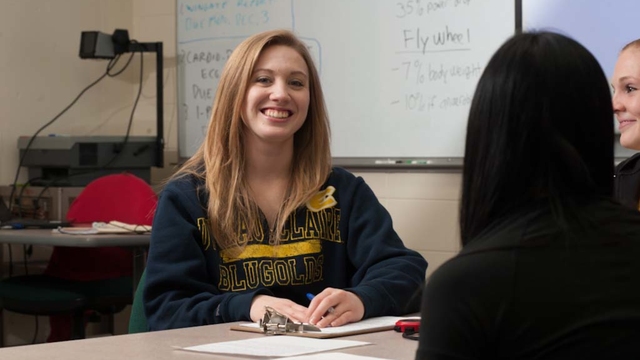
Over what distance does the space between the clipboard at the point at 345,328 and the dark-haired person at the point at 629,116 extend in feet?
2.56

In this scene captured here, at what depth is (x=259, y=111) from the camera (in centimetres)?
218

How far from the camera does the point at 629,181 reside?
2252 millimetres

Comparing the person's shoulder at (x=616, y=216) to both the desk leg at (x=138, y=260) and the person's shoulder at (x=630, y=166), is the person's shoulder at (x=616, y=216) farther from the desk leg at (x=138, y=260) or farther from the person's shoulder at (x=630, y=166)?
the desk leg at (x=138, y=260)

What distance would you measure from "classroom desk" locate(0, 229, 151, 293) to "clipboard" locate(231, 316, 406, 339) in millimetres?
1541

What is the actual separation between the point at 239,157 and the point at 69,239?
125 centimetres

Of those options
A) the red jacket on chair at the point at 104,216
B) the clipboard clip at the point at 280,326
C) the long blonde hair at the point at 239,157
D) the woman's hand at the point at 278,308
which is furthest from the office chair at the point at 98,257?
the clipboard clip at the point at 280,326

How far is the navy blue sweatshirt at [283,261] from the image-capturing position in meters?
1.88

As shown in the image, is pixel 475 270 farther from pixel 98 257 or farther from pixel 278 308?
pixel 98 257

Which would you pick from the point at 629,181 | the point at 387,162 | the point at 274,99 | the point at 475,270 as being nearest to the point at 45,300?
the point at 387,162

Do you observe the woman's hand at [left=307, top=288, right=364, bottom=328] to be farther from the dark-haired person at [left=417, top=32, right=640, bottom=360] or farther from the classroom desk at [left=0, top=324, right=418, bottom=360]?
the dark-haired person at [left=417, top=32, right=640, bottom=360]

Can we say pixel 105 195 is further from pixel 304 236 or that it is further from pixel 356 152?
pixel 304 236

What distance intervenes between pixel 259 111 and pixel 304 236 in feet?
1.06

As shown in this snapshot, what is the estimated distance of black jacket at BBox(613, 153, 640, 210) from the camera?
223 cm

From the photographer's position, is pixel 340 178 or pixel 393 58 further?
pixel 393 58
